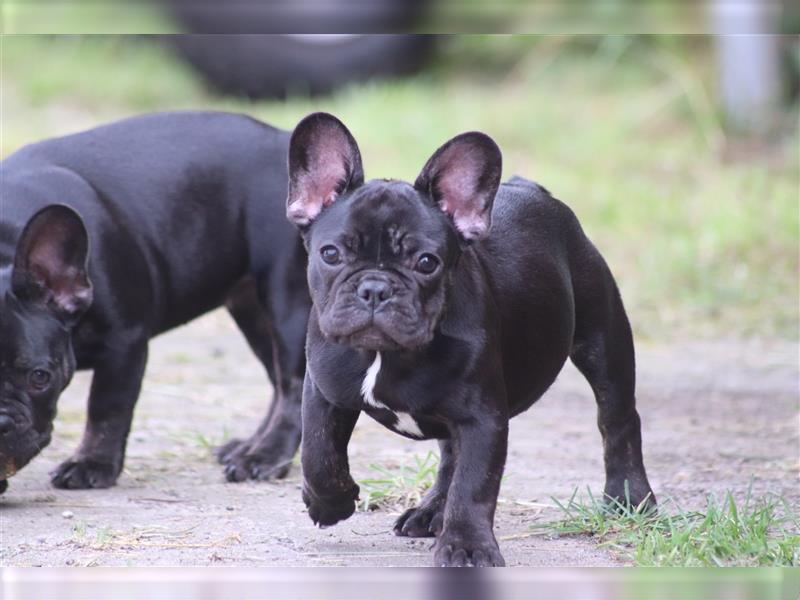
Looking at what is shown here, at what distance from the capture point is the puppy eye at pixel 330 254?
3.54 meters

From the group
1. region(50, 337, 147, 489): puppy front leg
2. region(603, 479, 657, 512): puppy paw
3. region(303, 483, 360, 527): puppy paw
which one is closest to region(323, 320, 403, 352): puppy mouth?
region(303, 483, 360, 527): puppy paw

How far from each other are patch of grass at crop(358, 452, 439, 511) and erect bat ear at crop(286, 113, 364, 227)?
1196mm

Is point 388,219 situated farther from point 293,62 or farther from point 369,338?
point 293,62

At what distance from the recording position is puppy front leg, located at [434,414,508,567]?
3449 millimetres

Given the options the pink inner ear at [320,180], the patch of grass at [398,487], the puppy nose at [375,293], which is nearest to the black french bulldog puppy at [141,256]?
the patch of grass at [398,487]

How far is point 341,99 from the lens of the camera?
1291 cm

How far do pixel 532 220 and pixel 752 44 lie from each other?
25.2 feet

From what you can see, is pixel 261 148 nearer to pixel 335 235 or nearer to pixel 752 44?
pixel 335 235

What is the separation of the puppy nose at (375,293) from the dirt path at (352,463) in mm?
806

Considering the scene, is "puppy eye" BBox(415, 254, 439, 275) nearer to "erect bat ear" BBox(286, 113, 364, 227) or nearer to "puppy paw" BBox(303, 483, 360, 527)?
"erect bat ear" BBox(286, 113, 364, 227)

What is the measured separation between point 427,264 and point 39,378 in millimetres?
1659

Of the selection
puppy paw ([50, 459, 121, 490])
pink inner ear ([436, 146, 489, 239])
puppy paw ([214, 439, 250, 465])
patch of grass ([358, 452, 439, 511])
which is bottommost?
puppy paw ([50, 459, 121, 490])

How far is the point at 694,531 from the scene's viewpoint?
3.83 meters

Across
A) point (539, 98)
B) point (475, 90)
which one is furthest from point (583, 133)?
point (475, 90)
